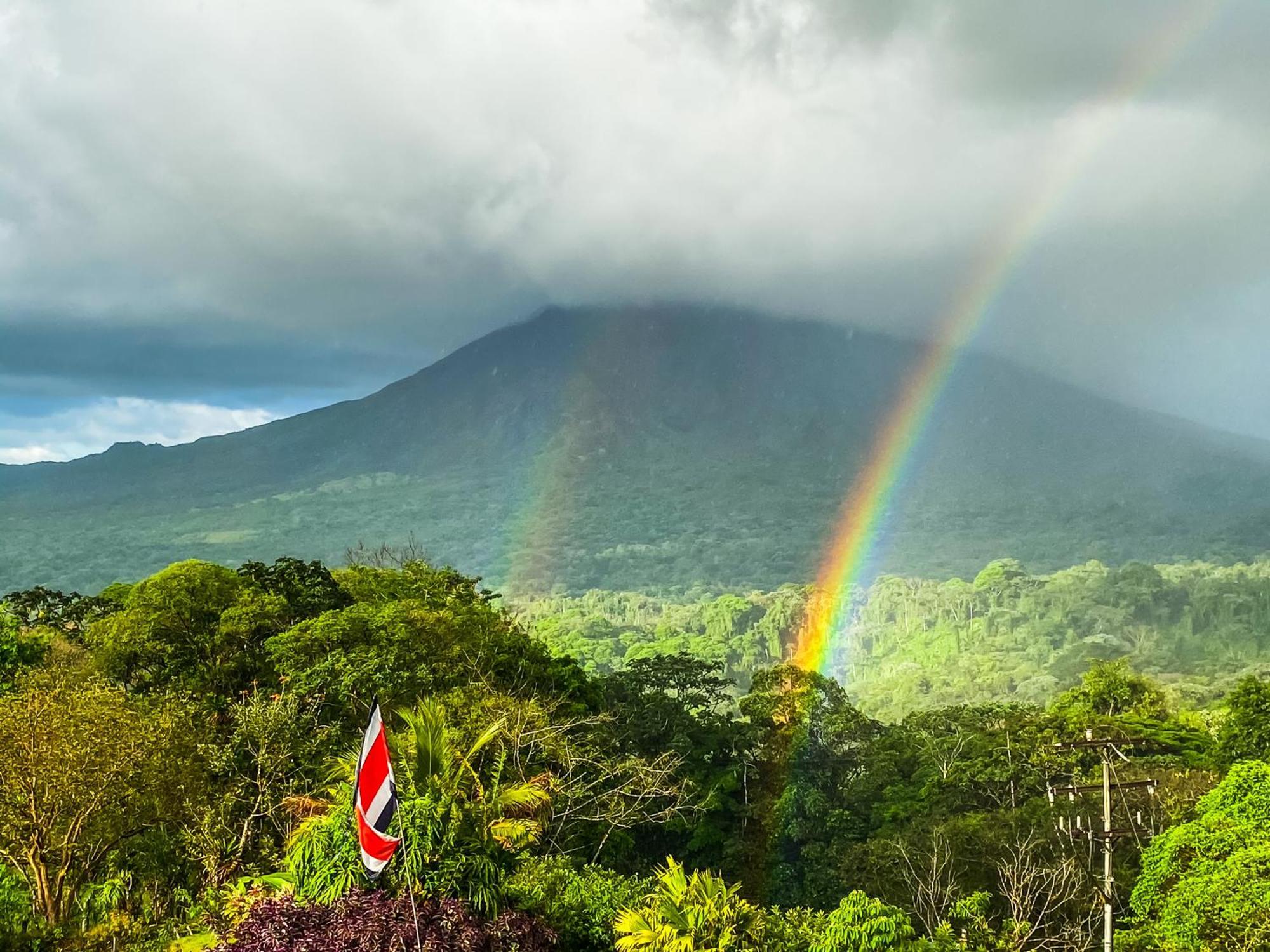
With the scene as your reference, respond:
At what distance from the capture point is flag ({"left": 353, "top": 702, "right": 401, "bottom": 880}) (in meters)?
8.11

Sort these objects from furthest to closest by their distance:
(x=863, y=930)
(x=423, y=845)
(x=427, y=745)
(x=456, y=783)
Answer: (x=456, y=783) < (x=427, y=745) < (x=863, y=930) < (x=423, y=845)

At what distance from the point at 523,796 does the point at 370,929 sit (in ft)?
14.4

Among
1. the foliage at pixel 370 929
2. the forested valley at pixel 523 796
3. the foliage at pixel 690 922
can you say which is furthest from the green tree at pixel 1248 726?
the foliage at pixel 370 929

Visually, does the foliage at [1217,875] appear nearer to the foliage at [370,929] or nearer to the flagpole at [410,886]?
the foliage at [370,929]

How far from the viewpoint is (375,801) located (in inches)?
320

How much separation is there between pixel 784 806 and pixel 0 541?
196 meters

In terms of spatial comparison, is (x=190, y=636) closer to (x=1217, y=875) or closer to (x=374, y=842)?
(x=374, y=842)

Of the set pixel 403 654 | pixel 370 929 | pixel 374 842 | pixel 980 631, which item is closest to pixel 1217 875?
pixel 370 929

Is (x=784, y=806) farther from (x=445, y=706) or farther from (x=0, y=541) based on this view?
(x=0, y=541)

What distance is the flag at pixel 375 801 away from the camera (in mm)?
8109

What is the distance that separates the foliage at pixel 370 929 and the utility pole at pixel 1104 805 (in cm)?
731

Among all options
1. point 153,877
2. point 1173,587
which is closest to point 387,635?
point 153,877

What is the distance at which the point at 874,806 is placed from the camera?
30.4 metres

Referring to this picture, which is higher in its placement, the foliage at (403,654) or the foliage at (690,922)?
the foliage at (403,654)
